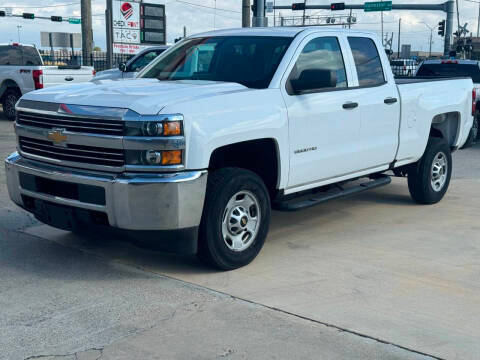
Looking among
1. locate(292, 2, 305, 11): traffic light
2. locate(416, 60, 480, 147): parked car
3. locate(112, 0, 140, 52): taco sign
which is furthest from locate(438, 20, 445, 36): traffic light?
locate(416, 60, 480, 147): parked car

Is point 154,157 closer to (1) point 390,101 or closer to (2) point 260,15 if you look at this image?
(1) point 390,101

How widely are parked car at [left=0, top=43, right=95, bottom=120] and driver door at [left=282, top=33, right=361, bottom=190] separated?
1131 cm

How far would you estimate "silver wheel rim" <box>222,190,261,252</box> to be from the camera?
538 cm

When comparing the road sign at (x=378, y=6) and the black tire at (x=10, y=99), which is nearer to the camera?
the black tire at (x=10, y=99)

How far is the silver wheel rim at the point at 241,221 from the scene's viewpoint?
17.6 feet

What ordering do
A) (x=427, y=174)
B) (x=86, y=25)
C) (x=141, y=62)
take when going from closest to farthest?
(x=427, y=174) → (x=141, y=62) → (x=86, y=25)

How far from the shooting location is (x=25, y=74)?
16797 millimetres

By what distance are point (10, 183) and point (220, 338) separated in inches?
106

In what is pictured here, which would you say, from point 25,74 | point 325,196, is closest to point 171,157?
point 325,196

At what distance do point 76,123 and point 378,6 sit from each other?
34.6 m

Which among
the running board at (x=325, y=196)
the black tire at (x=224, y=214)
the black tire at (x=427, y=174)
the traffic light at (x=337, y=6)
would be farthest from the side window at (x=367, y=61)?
the traffic light at (x=337, y=6)

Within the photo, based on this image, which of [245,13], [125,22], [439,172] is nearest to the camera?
[439,172]

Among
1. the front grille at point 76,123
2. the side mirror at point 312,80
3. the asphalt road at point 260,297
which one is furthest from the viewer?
the side mirror at point 312,80

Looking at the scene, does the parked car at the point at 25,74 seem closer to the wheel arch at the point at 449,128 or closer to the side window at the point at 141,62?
the side window at the point at 141,62
